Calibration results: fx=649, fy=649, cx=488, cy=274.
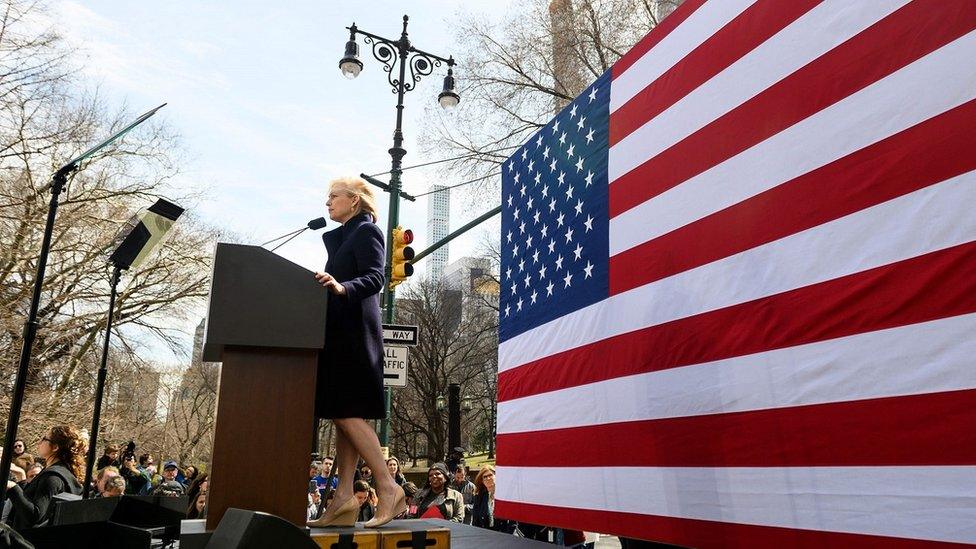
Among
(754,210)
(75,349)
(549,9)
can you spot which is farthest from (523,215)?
(75,349)

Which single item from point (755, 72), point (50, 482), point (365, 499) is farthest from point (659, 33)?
point (365, 499)

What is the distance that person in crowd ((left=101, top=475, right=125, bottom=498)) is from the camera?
710cm

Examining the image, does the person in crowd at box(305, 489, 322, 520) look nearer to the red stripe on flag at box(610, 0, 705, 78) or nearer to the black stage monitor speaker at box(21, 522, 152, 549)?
the black stage monitor speaker at box(21, 522, 152, 549)

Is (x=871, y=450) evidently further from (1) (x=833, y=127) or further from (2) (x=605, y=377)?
(2) (x=605, y=377)

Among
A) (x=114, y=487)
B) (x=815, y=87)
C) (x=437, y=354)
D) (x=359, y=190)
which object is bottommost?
(x=114, y=487)

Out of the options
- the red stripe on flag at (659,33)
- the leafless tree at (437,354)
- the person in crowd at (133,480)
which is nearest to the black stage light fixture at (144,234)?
the red stripe on flag at (659,33)

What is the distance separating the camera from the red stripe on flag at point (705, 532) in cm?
249

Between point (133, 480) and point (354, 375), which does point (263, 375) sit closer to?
point (354, 375)

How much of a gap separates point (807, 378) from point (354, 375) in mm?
1986

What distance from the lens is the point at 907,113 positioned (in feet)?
8.34

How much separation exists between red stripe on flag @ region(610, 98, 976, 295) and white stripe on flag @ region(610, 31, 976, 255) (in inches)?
1.7

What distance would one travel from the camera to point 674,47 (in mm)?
4070

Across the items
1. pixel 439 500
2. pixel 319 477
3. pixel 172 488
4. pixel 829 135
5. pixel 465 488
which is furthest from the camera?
pixel 319 477

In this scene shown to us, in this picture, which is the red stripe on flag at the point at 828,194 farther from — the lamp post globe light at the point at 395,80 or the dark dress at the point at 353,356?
the lamp post globe light at the point at 395,80
